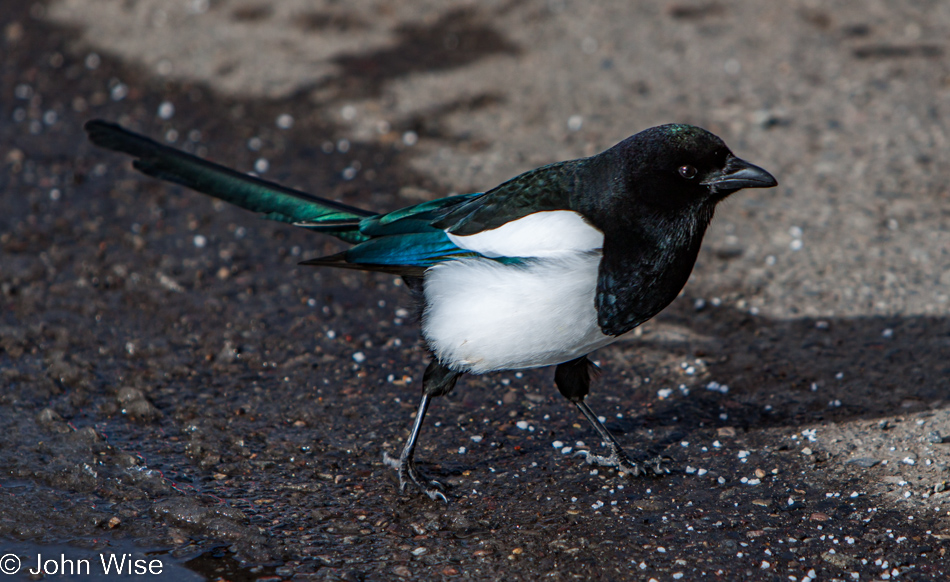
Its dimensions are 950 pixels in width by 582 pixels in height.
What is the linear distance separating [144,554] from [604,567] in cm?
143

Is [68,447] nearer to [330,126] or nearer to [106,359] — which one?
[106,359]

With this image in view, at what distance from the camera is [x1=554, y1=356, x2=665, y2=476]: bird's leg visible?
3357mm

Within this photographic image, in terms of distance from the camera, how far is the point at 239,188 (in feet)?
12.0

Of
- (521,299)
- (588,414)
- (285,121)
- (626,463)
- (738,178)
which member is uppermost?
(738,178)

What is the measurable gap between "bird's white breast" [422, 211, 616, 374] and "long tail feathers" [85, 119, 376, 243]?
50cm

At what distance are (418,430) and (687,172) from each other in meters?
1.29

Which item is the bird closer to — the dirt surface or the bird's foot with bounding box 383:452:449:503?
the bird's foot with bounding box 383:452:449:503

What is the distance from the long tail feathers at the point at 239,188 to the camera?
3488 millimetres

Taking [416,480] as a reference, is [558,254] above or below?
above

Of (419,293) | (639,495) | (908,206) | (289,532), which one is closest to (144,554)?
(289,532)

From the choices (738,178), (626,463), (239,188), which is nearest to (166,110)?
(239,188)

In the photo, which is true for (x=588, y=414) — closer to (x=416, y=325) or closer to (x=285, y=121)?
(x=416, y=325)

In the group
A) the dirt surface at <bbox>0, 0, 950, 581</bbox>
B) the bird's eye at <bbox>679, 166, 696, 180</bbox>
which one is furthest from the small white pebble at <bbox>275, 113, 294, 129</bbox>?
the bird's eye at <bbox>679, 166, 696, 180</bbox>

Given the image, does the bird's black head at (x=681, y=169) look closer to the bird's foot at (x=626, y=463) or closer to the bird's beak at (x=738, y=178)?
the bird's beak at (x=738, y=178)
